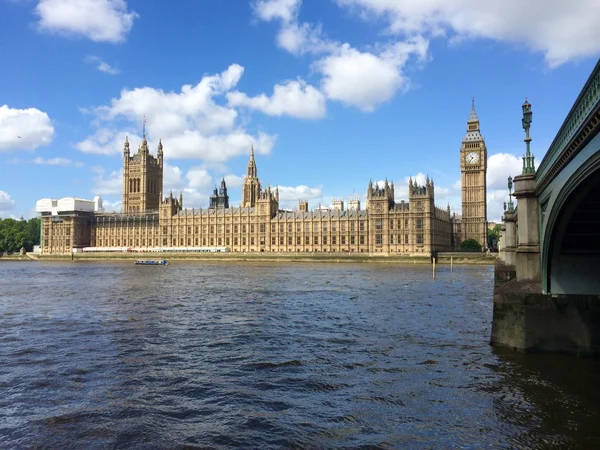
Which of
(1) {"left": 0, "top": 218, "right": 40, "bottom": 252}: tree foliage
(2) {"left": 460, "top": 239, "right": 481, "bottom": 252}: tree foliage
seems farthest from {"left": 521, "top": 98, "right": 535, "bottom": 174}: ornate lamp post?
(1) {"left": 0, "top": 218, "right": 40, "bottom": 252}: tree foliage

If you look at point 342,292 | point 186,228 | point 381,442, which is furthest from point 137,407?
point 186,228

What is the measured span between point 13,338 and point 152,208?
155m

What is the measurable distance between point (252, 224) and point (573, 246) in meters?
120

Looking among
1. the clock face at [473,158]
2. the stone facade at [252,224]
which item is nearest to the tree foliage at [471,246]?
the stone facade at [252,224]

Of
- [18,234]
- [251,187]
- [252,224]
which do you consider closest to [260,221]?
[252,224]

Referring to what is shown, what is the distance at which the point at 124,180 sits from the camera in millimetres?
172000

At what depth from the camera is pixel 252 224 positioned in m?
136

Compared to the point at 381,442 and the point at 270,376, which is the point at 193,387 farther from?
the point at 381,442

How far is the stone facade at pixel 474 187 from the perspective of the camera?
438 ft

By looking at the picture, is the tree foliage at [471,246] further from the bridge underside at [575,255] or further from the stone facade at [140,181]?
the bridge underside at [575,255]

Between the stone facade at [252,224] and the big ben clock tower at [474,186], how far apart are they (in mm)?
5487

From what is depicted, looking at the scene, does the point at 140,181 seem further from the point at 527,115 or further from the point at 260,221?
the point at 527,115

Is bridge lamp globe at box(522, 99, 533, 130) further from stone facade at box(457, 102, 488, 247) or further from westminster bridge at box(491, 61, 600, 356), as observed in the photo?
stone facade at box(457, 102, 488, 247)

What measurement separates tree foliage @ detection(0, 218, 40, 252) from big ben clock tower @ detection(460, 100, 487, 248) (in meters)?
130
